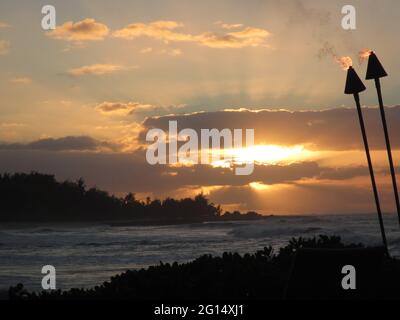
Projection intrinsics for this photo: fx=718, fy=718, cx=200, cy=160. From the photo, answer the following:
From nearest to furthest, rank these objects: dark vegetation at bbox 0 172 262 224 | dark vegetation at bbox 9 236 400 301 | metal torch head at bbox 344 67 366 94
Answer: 1. dark vegetation at bbox 9 236 400 301
2. metal torch head at bbox 344 67 366 94
3. dark vegetation at bbox 0 172 262 224

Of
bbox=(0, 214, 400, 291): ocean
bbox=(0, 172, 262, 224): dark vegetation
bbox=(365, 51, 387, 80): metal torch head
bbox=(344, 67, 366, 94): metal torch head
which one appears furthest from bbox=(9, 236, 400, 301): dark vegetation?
bbox=(0, 172, 262, 224): dark vegetation

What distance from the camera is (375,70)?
10469mm

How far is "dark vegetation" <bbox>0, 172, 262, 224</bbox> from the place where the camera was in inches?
2972

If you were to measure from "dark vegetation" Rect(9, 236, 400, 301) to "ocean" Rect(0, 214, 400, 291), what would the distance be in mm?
11031

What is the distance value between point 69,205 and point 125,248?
40127 millimetres

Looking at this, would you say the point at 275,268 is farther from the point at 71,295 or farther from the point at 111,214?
the point at 111,214

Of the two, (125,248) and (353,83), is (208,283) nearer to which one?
(353,83)

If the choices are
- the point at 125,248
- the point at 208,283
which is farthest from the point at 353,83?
the point at 125,248

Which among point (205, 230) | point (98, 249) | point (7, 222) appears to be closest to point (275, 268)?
point (98, 249)

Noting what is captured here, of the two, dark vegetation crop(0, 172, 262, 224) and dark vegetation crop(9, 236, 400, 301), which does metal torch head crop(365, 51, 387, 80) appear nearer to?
dark vegetation crop(9, 236, 400, 301)

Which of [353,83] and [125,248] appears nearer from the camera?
[353,83]

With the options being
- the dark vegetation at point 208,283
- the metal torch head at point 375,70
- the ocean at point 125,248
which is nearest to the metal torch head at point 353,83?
the metal torch head at point 375,70

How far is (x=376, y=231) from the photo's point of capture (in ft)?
144
